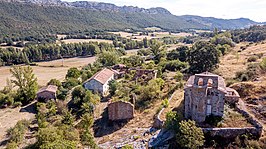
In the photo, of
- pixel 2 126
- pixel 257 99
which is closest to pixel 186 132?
pixel 257 99

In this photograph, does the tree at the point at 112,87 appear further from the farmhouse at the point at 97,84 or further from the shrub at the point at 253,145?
the shrub at the point at 253,145

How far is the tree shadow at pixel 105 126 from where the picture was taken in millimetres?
33344

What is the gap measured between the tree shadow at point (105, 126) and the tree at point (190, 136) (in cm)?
1109

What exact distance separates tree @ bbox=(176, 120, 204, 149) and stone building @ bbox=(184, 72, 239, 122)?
247cm

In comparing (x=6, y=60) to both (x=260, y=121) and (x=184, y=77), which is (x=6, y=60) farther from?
(x=260, y=121)

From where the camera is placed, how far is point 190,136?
24.1 meters

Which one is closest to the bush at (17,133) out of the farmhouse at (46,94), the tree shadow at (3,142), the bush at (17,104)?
the tree shadow at (3,142)

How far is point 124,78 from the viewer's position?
54656mm

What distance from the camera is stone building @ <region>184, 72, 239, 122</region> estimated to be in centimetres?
2642

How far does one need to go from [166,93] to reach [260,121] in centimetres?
1649

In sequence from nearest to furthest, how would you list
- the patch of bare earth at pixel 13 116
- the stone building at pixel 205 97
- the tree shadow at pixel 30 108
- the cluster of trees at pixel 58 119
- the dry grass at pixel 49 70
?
the stone building at pixel 205 97, the cluster of trees at pixel 58 119, the patch of bare earth at pixel 13 116, the tree shadow at pixel 30 108, the dry grass at pixel 49 70

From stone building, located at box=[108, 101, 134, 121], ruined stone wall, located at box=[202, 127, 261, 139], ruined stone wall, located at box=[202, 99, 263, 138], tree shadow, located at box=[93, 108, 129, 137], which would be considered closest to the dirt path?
ruined stone wall, located at box=[202, 99, 263, 138]

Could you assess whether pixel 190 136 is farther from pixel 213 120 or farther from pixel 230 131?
pixel 230 131

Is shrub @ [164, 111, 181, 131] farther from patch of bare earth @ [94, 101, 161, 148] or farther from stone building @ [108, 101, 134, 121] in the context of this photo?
stone building @ [108, 101, 134, 121]
